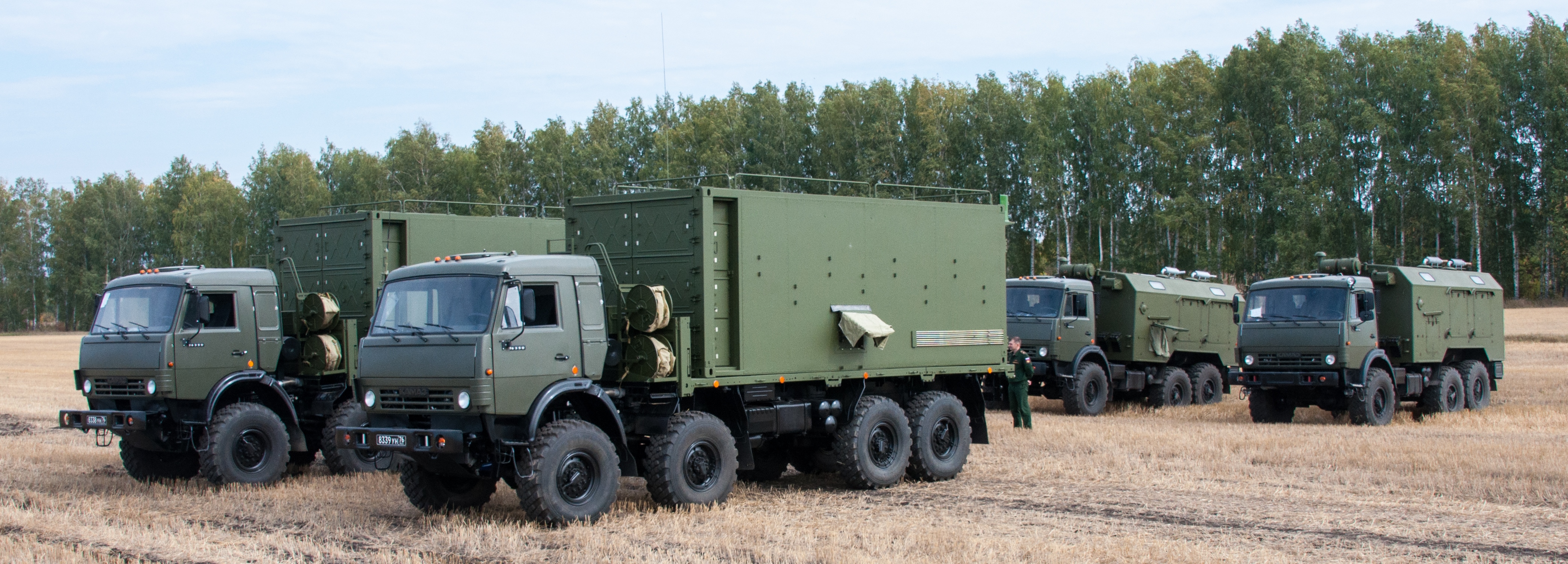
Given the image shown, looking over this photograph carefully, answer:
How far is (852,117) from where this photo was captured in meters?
53.2

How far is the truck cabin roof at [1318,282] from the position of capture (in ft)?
67.6

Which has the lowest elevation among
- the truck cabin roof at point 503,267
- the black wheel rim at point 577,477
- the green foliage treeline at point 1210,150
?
the black wheel rim at point 577,477

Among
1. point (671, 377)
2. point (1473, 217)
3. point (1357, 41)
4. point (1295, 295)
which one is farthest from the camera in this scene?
point (1357, 41)

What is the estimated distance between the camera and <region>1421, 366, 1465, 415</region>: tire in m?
22.5

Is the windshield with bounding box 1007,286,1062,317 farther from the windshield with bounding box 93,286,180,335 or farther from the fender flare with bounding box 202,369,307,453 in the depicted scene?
the windshield with bounding box 93,286,180,335

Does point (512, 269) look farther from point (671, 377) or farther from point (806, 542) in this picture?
point (806, 542)

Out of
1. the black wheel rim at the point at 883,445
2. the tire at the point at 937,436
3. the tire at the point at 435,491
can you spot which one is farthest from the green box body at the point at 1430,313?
the tire at the point at 435,491

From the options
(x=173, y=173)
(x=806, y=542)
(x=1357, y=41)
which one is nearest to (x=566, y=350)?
(x=806, y=542)

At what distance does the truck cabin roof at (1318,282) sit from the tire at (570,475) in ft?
43.4

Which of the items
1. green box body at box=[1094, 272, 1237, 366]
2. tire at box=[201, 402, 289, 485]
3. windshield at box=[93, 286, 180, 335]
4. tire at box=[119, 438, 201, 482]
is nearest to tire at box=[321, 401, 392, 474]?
tire at box=[201, 402, 289, 485]

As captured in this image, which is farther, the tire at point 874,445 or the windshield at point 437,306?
the tire at point 874,445

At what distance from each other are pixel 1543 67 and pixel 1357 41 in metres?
6.23

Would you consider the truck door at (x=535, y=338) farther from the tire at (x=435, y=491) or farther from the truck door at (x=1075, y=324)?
the truck door at (x=1075, y=324)

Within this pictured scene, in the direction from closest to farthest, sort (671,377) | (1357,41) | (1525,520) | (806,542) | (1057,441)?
(806,542), (1525,520), (671,377), (1057,441), (1357,41)
